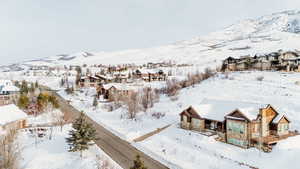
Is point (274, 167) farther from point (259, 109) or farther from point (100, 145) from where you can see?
point (100, 145)

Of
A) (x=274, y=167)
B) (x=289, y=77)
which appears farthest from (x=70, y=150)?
(x=289, y=77)

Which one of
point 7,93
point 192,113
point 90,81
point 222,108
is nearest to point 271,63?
point 222,108

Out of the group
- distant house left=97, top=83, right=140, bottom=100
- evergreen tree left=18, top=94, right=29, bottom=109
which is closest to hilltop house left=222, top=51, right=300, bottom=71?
distant house left=97, top=83, right=140, bottom=100

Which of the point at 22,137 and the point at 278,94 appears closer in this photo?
the point at 22,137

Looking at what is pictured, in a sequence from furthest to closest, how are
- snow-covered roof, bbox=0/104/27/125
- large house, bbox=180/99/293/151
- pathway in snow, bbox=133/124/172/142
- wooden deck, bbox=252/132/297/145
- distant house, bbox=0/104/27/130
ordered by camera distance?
snow-covered roof, bbox=0/104/27/125
distant house, bbox=0/104/27/130
pathway in snow, bbox=133/124/172/142
large house, bbox=180/99/293/151
wooden deck, bbox=252/132/297/145

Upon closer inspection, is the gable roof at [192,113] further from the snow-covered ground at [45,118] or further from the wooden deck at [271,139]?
the snow-covered ground at [45,118]

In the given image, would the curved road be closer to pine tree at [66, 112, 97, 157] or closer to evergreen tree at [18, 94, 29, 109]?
pine tree at [66, 112, 97, 157]

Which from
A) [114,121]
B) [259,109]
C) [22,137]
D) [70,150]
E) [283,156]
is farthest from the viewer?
[114,121]
